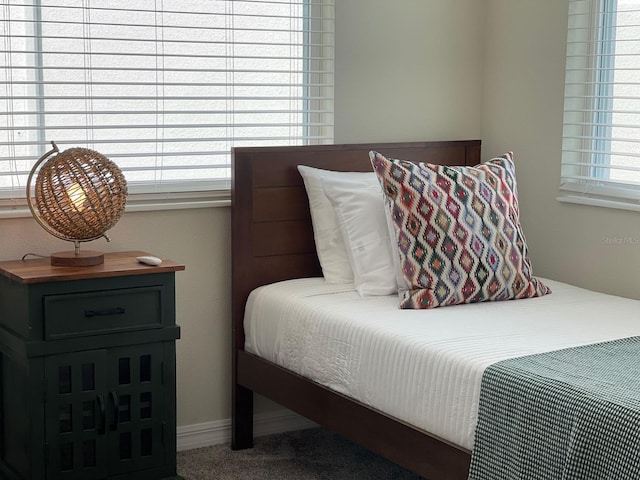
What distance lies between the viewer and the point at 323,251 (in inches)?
A: 121

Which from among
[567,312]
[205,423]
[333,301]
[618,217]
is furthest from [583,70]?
[205,423]

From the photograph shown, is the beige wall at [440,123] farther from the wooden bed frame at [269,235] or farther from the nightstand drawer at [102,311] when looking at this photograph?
the nightstand drawer at [102,311]

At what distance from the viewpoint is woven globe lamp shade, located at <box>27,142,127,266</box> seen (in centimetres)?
261

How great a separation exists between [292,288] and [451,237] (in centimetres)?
57

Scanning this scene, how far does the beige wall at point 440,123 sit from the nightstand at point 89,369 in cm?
38

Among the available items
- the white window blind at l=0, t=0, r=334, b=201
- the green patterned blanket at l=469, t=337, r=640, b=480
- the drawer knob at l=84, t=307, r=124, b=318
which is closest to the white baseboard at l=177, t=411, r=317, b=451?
the drawer knob at l=84, t=307, r=124, b=318

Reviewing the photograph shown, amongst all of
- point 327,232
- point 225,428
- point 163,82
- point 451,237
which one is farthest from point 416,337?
point 163,82

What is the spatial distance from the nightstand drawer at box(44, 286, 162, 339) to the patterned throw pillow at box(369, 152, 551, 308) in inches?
28.9

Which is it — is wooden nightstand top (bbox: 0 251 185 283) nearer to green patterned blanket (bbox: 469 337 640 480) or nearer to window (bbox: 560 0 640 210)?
green patterned blanket (bbox: 469 337 640 480)

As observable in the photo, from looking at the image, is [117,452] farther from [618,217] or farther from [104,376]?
[618,217]

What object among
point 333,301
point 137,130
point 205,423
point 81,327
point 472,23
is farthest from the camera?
point 472,23

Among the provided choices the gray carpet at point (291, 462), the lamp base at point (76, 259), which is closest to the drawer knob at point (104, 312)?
the lamp base at point (76, 259)

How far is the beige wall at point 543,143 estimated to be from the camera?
3082 millimetres

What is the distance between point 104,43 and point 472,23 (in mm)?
1430
